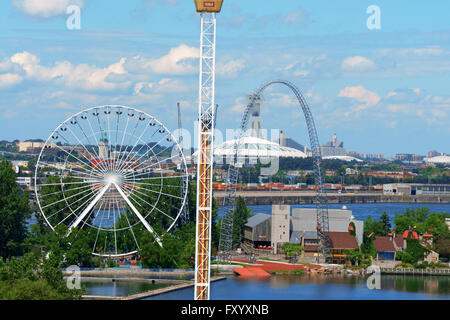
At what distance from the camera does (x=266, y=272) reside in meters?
48.3

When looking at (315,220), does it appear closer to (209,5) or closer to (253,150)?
(209,5)

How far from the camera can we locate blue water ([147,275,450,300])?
40.5 m

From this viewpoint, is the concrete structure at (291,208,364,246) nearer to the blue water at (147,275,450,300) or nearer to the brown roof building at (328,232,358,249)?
the brown roof building at (328,232,358,249)

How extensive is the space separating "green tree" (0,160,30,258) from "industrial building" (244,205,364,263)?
53.5 ft

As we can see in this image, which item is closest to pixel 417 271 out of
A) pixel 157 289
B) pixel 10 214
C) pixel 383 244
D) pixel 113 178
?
pixel 383 244

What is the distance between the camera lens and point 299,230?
5803cm

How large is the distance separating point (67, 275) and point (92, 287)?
8.58 ft

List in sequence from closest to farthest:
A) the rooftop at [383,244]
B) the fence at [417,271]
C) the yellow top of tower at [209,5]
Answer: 1. the yellow top of tower at [209,5]
2. the fence at [417,271]
3. the rooftop at [383,244]

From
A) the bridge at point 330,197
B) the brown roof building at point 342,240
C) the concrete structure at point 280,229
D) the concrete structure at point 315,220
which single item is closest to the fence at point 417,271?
the brown roof building at point 342,240

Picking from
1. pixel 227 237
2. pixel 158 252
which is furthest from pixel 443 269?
pixel 158 252

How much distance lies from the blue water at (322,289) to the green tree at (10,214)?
1227 centimetres

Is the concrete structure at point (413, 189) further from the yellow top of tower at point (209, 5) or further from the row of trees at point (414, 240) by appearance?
the yellow top of tower at point (209, 5)

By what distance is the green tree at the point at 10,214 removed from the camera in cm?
4819
